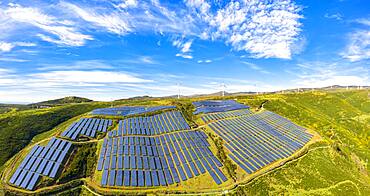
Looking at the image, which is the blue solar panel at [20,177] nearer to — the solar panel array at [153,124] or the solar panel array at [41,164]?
the solar panel array at [41,164]

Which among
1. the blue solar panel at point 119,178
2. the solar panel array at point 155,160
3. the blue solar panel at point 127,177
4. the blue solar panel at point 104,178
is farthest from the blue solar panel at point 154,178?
the blue solar panel at point 104,178

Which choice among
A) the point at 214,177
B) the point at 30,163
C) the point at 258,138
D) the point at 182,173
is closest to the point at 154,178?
the point at 182,173

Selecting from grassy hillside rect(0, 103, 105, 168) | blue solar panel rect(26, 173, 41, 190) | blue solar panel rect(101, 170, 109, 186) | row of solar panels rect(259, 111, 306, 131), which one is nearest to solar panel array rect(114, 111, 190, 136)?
blue solar panel rect(101, 170, 109, 186)

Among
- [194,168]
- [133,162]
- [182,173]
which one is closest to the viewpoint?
[182,173]

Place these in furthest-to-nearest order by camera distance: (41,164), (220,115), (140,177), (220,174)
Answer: (220,115), (220,174), (41,164), (140,177)

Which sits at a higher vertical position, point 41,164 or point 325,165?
point 41,164

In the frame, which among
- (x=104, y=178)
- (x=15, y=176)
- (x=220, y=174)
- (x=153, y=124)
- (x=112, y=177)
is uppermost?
(x=153, y=124)

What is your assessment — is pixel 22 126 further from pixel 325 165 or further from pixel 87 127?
pixel 325 165

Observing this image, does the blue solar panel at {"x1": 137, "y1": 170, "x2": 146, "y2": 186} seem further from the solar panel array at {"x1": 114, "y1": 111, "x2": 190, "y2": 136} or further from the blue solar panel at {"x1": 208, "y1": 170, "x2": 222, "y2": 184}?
the solar panel array at {"x1": 114, "y1": 111, "x2": 190, "y2": 136}
